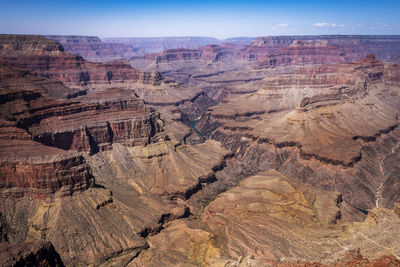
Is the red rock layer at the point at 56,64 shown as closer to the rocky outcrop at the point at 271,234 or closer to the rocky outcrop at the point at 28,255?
the rocky outcrop at the point at 271,234

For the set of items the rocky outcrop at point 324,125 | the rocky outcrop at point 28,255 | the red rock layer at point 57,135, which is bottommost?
the rocky outcrop at point 324,125

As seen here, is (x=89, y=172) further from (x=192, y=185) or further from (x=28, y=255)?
(x=192, y=185)

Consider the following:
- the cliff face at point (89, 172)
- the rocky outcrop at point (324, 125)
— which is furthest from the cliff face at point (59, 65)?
the rocky outcrop at point (324, 125)

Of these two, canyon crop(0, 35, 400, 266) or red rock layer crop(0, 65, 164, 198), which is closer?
canyon crop(0, 35, 400, 266)

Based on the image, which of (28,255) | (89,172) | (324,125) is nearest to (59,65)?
(89,172)

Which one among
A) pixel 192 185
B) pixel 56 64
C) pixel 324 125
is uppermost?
pixel 56 64

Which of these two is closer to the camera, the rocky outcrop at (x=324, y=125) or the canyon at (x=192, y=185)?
the canyon at (x=192, y=185)

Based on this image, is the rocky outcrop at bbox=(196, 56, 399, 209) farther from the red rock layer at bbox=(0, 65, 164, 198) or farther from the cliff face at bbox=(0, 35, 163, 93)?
the cliff face at bbox=(0, 35, 163, 93)

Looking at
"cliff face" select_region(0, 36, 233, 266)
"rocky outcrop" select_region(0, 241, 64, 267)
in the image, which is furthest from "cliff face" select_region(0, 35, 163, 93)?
"rocky outcrop" select_region(0, 241, 64, 267)
